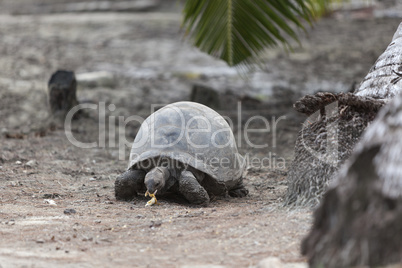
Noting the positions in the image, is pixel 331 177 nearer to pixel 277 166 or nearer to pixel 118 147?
pixel 277 166

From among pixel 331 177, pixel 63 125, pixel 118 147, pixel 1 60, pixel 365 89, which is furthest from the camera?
pixel 1 60

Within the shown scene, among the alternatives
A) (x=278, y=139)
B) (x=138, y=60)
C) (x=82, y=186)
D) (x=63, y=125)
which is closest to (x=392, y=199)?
(x=82, y=186)

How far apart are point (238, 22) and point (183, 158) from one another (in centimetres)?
226

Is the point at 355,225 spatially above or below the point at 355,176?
below

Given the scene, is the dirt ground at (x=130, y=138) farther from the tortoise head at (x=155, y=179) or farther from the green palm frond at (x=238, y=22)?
the green palm frond at (x=238, y=22)

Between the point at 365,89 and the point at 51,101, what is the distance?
4.65 metres

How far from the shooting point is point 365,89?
151 inches

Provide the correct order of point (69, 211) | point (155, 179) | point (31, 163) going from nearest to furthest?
point (69, 211) < point (155, 179) < point (31, 163)

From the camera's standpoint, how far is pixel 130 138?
6.79 meters

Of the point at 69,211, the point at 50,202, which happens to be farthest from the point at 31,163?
the point at 69,211

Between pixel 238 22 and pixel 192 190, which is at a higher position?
pixel 238 22

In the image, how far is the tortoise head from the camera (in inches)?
153

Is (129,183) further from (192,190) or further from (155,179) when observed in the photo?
(192,190)

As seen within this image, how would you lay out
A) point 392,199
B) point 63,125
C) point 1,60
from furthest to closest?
point 1,60, point 63,125, point 392,199
